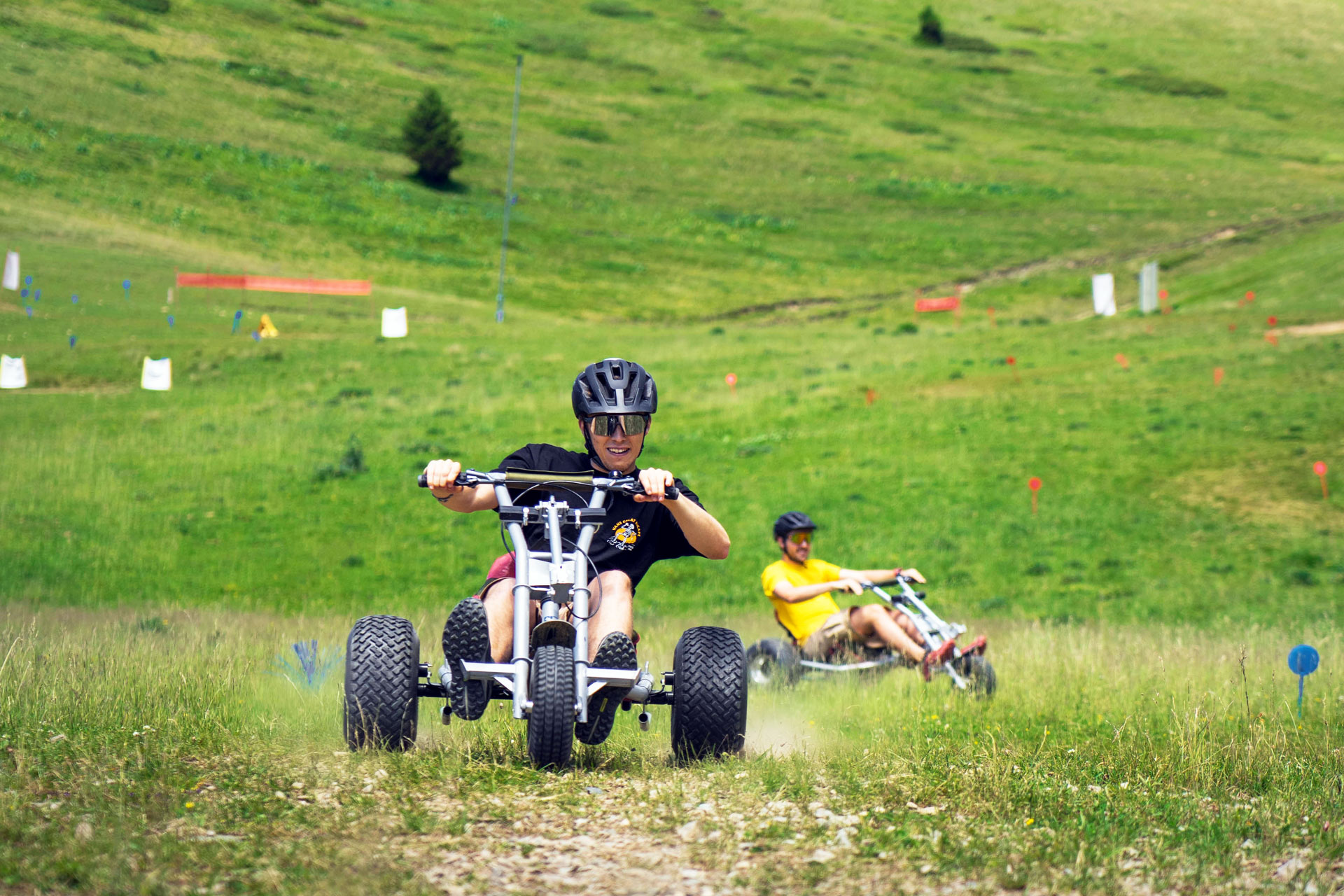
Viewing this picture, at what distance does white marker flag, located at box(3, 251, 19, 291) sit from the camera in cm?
2591

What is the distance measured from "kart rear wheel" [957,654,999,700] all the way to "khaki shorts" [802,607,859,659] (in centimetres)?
113

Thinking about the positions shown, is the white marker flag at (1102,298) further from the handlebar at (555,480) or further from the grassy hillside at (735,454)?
the handlebar at (555,480)

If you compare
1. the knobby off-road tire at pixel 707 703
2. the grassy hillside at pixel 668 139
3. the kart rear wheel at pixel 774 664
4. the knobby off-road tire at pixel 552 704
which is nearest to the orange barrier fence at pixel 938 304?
the grassy hillside at pixel 668 139

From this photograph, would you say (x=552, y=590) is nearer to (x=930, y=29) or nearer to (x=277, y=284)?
(x=277, y=284)

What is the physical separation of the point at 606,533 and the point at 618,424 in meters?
0.55

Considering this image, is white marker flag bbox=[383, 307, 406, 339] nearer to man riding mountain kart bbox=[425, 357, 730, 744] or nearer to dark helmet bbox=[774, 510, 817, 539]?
dark helmet bbox=[774, 510, 817, 539]

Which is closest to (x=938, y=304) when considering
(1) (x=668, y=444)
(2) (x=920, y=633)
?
(1) (x=668, y=444)

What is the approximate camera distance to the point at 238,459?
22.8 metres

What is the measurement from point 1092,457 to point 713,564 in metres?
7.39

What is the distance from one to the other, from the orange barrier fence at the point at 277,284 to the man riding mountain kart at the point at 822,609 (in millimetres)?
29250

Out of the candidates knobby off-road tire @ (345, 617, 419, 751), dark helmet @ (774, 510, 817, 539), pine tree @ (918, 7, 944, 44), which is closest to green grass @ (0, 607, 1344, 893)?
knobby off-road tire @ (345, 617, 419, 751)

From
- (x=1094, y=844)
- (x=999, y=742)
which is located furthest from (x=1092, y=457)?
(x=1094, y=844)

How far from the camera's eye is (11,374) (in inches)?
888

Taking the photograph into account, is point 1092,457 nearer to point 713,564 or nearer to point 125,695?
point 713,564
